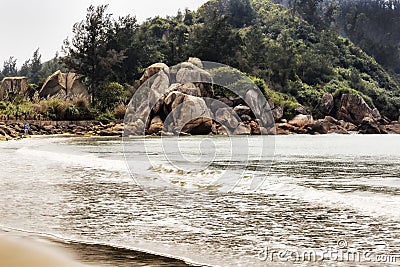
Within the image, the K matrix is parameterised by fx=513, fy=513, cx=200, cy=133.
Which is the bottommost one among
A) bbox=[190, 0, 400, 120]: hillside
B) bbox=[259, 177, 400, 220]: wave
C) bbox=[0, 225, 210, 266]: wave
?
bbox=[0, 225, 210, 266]: wave

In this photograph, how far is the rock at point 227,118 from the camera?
42.0 meters

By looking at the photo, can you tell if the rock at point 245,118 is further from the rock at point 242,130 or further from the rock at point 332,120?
the rock at point 332,120

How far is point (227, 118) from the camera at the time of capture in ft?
143

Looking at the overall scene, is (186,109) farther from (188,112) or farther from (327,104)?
(327,104)

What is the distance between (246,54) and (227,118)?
58.3 ft

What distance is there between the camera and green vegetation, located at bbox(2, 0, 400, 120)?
160 ft

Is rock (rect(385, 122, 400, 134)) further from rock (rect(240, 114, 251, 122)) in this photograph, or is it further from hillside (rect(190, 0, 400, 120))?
rock (rect(240, 114, 251, 122))

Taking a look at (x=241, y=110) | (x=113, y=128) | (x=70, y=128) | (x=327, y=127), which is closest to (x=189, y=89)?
(x=241, y=110)

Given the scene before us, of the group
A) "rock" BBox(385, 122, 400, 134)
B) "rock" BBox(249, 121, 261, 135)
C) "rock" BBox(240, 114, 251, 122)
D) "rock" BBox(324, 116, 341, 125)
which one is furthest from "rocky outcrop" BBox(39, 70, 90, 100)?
"rock" BBox(385, 122, 400, 134)

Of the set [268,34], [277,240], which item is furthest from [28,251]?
[268,34]

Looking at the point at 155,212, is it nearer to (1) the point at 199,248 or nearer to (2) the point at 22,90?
(1) the point at 199,248

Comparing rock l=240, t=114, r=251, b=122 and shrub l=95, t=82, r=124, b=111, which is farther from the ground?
shrub l=95, t=82, r=124, b=111

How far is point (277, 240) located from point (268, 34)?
79972 millimetres
